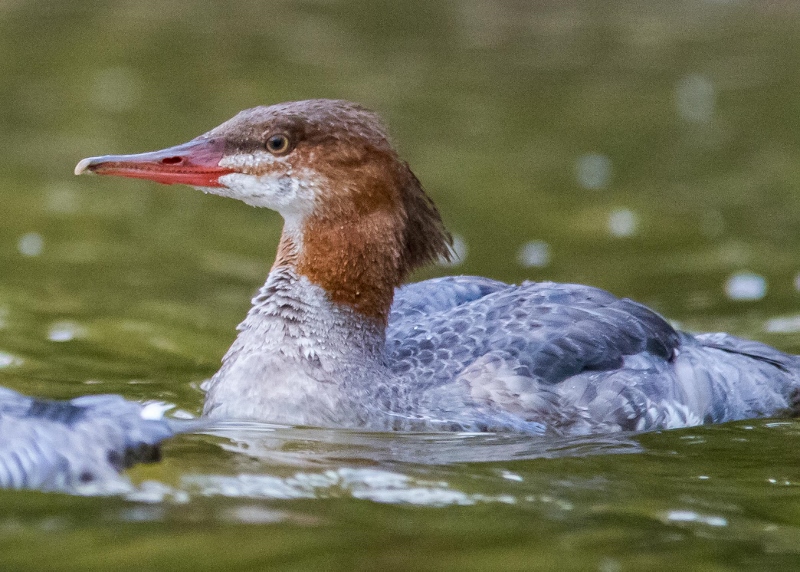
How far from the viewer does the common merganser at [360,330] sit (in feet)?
19.4

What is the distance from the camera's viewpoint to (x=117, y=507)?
4.57 m

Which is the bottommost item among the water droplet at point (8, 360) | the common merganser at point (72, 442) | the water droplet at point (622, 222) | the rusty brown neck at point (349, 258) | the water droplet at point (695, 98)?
the common merganser at point (72, 442)

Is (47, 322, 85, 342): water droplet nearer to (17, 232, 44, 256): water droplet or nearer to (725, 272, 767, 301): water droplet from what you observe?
(17, 232, 44, 256): water droplet

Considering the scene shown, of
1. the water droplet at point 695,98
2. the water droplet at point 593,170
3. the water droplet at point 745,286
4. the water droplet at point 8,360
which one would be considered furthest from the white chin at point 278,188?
the water droplet at point 695,98

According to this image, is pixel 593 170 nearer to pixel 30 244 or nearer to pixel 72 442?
pixel 30 244

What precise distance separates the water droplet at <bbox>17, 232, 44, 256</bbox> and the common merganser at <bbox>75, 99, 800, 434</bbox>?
3.85 metres

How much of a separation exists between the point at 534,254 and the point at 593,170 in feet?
7.25

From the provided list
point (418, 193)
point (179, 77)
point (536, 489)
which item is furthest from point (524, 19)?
point (536, 489)

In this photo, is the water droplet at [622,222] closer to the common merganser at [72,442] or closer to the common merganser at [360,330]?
the common merganser at [360,330]

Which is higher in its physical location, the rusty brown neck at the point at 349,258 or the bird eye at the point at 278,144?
the bird eye at the point at 278,144

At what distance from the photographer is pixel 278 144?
5.97 metres

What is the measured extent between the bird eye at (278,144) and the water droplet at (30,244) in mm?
4171

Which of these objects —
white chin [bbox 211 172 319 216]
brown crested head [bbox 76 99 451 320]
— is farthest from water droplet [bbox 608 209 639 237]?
white chin [bbox 211 172 319 216]

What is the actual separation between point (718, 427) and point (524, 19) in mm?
11047
